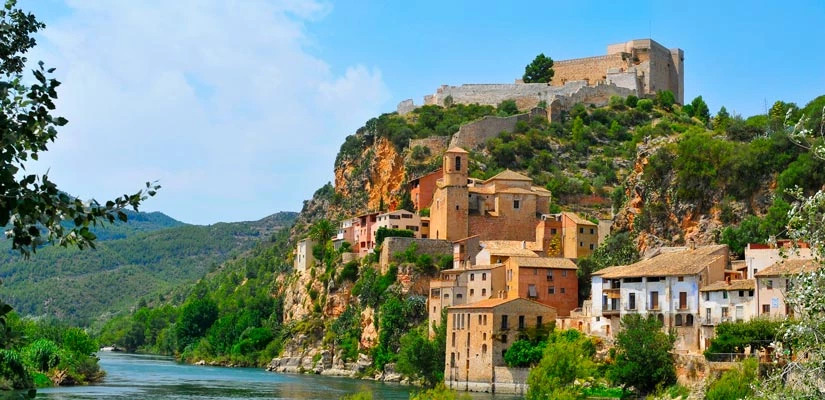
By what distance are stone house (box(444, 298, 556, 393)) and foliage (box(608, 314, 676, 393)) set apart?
7.69m

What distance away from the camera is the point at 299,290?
299 feet

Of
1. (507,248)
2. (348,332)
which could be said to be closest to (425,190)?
(348,332)

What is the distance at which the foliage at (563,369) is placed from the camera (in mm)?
42500

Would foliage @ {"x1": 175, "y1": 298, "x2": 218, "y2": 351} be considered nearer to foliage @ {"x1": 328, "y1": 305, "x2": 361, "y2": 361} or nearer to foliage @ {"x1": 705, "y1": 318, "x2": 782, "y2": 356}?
foliage @ {"x1": 328, "y1": 305, "x2": 361, "y2": 361}

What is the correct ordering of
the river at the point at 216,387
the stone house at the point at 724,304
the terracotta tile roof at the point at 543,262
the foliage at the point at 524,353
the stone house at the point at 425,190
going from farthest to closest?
the stone house at the point at 425,190
the terracotta tile roof at the point at 543,262
the foliage at the point at 524,353
the river at the point at 216,387
the stone house at the point at 724,304

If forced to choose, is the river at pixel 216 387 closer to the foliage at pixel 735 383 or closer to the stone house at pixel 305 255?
the stone house at pixel 305 255

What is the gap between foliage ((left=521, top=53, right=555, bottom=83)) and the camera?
368 ft

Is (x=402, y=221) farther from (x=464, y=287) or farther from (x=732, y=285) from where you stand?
(x=732, y=285)

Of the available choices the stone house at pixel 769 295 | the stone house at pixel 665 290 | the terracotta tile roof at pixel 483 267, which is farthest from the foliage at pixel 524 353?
the stone house at pixel 769 295

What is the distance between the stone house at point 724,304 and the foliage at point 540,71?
61.1 metres

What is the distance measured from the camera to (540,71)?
112625mm

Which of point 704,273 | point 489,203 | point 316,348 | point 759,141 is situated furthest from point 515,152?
point 704,273

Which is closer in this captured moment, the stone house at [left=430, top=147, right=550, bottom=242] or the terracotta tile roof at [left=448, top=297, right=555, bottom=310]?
the terracotta tile roof at [left=448, top=297, right=555, bottom=310]

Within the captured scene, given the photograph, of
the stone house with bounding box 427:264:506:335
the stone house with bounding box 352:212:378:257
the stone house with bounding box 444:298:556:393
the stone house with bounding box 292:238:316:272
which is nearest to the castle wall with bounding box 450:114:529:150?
the stone house with bounding box 352:212:378:257
